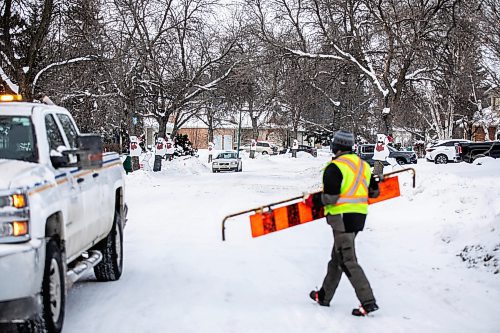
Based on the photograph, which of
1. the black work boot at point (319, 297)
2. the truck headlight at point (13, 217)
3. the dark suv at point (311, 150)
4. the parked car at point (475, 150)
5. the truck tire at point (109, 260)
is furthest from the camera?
the dark suv at point (311, 150)

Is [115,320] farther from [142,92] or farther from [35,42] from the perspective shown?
[142,92]

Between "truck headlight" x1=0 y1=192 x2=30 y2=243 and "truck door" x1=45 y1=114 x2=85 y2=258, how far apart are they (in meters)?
0.74

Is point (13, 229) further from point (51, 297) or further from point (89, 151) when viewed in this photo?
point (89, 151)

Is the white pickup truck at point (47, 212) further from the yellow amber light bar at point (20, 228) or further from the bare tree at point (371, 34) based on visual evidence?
the bare tree at point (371, 34)

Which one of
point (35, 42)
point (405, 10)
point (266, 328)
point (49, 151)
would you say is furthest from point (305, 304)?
point (405, 10)

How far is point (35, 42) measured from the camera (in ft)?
64.4

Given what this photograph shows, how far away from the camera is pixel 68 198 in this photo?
6.29 m

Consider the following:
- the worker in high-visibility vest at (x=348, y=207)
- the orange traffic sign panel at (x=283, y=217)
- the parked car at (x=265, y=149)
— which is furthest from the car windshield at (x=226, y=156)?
the worker in high-visibility vest at (x=348, y=207)

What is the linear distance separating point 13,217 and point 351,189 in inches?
125

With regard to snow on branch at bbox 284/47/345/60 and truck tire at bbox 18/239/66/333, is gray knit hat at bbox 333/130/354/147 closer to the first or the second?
truck tire at bbox 18/239/66/333

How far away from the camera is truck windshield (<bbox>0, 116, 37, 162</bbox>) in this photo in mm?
6426

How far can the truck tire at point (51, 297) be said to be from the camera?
545 centimetres

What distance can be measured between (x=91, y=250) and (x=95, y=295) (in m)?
0.66

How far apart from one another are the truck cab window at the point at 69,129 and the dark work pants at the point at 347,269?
2.94m
